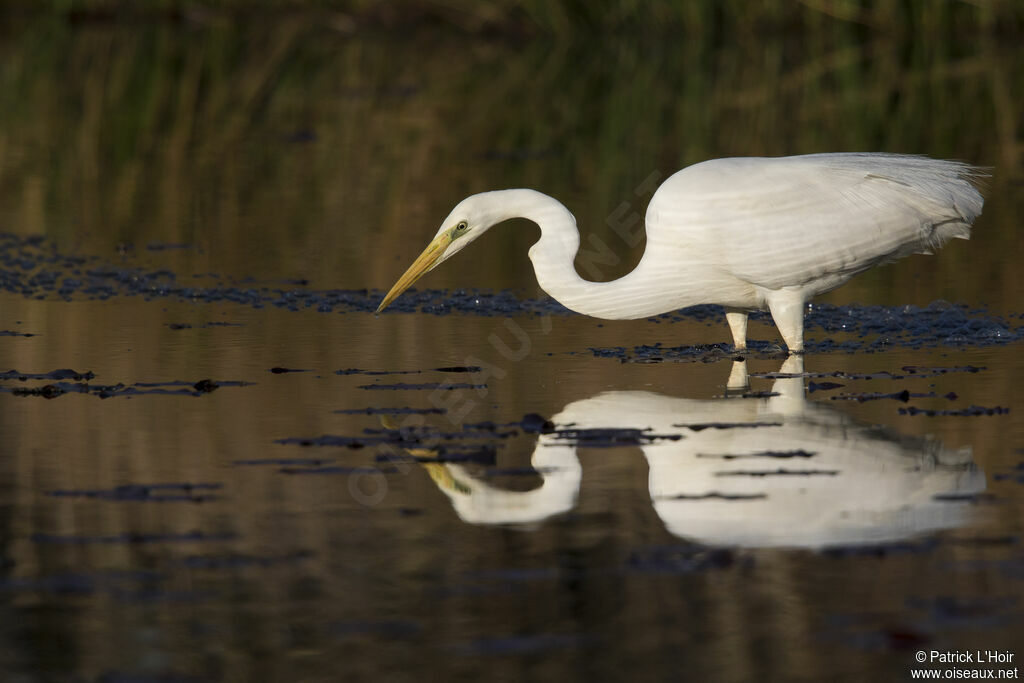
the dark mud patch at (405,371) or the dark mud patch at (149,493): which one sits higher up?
the dark mud patch at (405,371)

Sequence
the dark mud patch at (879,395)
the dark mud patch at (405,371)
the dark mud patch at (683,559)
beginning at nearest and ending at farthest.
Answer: the dark mud patch at (683,559), the dark mud patch at (879,395), the dark mud patch at (405,371)

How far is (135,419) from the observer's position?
299 inches

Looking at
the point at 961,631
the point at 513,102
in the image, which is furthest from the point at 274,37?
the point at 961,631

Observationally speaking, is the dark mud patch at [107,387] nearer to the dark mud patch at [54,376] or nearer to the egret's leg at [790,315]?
the dark mud patch at [54,376]

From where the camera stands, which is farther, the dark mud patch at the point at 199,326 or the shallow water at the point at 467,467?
the dark mud patch at the point at 199,326

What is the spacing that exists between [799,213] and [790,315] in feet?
1.81

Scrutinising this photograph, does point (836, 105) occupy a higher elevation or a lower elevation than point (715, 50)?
lower

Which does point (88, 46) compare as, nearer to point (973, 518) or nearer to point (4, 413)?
point (4, 413)

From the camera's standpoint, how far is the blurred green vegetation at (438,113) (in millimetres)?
13570

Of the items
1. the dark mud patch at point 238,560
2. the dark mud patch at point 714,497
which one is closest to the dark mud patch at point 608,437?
A: the dark mud patch at point 714,497

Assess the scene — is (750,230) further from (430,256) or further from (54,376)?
(54,376)

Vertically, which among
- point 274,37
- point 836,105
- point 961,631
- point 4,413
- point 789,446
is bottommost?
point 961,631

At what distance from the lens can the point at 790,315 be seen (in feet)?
28.6

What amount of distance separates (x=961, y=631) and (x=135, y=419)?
416 cm
